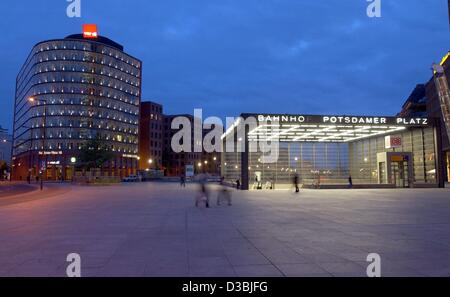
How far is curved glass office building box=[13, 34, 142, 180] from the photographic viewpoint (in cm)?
10375

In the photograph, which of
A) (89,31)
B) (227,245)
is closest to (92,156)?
(89,31)

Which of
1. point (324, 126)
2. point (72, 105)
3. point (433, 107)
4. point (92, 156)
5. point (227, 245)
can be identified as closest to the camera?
point (227, 245)

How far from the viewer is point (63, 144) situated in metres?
104

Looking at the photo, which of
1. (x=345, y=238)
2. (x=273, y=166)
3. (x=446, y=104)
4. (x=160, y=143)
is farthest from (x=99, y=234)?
(x=160, y=143)

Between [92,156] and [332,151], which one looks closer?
[332,151]

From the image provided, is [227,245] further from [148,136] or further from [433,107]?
[148,136]

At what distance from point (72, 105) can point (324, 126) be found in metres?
89.9

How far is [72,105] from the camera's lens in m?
106

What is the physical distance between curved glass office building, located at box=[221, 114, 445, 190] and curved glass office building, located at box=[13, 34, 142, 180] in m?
69.5

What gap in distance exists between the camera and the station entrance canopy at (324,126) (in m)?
35.5

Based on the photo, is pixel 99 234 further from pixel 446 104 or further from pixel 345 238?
pixel 446 104

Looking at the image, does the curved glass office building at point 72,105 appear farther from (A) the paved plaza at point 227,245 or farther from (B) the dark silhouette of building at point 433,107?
(A) the paved plaza at point 227,245

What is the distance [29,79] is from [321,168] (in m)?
108

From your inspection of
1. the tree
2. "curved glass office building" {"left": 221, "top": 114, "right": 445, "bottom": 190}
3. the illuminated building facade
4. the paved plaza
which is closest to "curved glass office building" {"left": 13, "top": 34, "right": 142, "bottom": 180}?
the illuminated building facade
